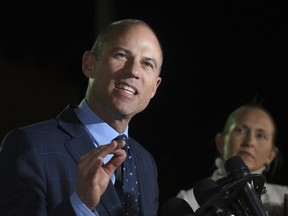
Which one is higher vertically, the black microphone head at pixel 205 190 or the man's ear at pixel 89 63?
the man's ear at pixel 89 63

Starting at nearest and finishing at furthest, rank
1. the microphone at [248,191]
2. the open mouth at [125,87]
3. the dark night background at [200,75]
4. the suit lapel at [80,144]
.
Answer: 1. the microphone at [248,191]
2. the suit lapel at [80,144]
3. the open mouth at [125,87]
4. the dark night background at [200,75]

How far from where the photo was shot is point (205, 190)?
4.10ft

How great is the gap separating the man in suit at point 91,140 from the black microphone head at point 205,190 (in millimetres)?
197

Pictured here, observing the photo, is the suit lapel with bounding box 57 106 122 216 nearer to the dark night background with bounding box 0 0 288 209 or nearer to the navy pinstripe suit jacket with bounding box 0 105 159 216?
the navy pinstripe suit jacket with bounding box 0 105 159 216

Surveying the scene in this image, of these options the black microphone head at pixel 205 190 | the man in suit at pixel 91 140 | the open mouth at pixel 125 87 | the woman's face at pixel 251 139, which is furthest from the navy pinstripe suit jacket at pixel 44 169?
the woman's face at pixel 251 139

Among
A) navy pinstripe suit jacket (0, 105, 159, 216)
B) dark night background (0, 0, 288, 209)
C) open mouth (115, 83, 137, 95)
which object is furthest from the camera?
dark night background (0, 0, 288, 209)

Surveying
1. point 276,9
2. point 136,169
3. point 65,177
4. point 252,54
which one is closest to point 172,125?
point 252,54

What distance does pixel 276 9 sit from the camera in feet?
13.9

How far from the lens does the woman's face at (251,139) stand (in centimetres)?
281

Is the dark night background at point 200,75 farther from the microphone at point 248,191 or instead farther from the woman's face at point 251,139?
the microphone at point 248,191

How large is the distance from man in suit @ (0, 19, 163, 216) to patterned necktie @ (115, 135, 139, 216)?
0.03 meters

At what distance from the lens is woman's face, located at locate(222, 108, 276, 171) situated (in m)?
2.81

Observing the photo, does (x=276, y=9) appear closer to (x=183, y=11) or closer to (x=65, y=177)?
(x=183, y=11)

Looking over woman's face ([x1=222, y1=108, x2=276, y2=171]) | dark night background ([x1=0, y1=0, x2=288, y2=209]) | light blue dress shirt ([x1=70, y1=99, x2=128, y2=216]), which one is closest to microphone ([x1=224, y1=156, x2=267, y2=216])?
light blue dress shirt ([x1=70, y1=99, x2=128, y2=216])
